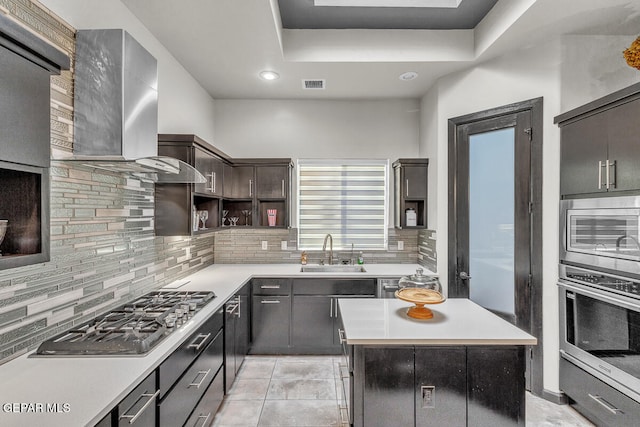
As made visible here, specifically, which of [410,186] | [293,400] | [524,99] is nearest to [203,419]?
[293,400]

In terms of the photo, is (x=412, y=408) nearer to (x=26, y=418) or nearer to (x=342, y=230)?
(x=26, y=418)

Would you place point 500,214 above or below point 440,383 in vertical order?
above

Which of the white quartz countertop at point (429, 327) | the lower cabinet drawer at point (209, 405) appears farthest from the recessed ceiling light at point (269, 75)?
the lower cabinet drawer at point (209, 405)

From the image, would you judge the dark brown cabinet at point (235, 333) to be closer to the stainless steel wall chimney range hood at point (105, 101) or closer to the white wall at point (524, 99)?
the stainless steel wall chimney range hood at point (105, 101)

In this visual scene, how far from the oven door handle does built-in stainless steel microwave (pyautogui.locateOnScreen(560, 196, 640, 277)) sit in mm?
158

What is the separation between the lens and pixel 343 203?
13.3 feet

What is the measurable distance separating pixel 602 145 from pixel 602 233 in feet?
1.91

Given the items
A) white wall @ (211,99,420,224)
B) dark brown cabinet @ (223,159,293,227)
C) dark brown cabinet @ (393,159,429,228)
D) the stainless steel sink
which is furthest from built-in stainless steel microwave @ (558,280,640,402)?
dark brown cabinet @ (223,159,293,227)

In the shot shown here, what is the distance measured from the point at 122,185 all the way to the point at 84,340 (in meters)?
1.05

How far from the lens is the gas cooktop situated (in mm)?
1441

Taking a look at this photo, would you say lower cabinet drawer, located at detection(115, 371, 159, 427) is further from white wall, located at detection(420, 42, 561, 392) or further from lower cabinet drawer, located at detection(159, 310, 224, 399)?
white wall, located at detection(420, 42, 561, 392)

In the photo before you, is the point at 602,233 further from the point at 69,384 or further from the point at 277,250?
the point at 277,250

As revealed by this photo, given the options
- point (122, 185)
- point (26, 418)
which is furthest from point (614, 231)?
point (122, 185)

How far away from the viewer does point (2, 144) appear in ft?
3.31
